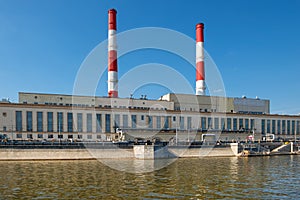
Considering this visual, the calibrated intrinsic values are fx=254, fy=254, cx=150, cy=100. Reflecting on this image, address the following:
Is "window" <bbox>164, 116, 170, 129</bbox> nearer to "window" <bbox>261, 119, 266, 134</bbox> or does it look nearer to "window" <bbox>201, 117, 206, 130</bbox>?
"window" <bbox>201, 117, 206, 130</bbox>

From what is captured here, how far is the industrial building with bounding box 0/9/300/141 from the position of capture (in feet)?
232

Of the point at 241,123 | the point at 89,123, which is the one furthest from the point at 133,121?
the point at 241,123

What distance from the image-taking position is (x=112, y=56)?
87938 millimetres

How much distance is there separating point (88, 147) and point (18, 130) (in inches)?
962

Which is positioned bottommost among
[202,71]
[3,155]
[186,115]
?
[3,155]

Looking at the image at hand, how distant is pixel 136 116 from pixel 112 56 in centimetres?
2356

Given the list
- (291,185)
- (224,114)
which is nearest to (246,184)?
(291,185)

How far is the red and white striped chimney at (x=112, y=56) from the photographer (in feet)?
278

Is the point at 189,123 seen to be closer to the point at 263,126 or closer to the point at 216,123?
the point at 216,123

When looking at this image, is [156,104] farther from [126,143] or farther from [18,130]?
[18,130]

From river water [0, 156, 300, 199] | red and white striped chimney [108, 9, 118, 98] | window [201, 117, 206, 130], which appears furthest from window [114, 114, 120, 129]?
river water [0, 156, 300, 199]

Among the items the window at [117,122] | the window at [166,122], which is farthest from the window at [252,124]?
the window at [117,122]

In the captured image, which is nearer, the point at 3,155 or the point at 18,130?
the point at 3,155

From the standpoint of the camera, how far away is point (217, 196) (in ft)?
72.1
